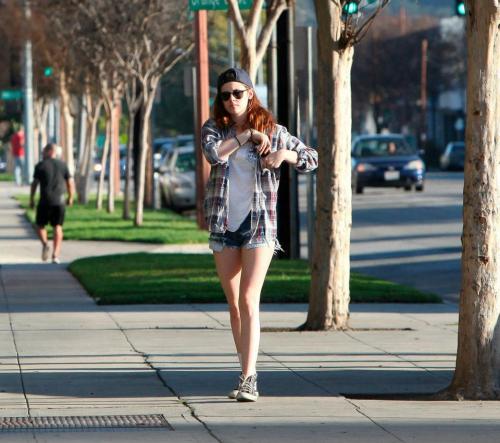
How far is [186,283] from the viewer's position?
1590cm

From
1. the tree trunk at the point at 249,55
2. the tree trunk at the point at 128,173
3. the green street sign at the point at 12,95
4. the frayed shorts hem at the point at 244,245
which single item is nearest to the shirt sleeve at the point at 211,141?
A: the frayed shorts hem at the point at 244,245

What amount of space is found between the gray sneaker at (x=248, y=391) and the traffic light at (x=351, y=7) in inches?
172

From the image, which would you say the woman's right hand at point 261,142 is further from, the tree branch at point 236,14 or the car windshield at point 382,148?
the car windshield at point 382,148

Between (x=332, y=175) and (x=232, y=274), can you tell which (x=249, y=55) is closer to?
(x=332, y=175)

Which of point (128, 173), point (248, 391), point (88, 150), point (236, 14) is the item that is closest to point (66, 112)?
point (88, 150)

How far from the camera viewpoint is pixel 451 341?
37.9ft

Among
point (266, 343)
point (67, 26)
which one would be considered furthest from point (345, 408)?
point (67, 26)

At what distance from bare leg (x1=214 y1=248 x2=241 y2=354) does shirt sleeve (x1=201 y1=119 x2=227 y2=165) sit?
55 centimetres

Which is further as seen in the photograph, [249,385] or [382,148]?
[382,148]

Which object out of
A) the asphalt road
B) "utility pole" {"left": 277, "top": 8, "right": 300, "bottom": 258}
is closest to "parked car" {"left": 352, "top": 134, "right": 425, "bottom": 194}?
the asphalt road

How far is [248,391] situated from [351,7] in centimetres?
449

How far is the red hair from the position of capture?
8.56 meters

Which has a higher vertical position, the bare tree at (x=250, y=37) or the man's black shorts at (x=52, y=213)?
the bare tree at (x=250, y=37)

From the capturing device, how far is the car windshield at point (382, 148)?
4191 centimetres
